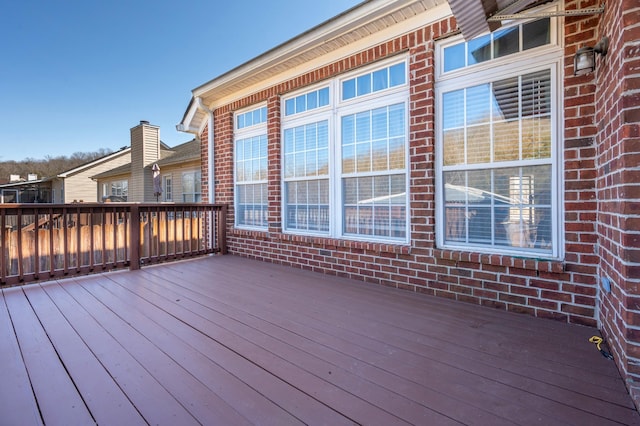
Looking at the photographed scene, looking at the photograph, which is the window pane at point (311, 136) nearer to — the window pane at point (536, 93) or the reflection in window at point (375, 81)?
the reflection in window at point (375, 81)

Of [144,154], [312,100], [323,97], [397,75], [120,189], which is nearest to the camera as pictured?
[397,75]

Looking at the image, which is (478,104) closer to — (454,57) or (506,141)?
(506,141)

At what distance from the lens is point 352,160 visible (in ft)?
12.9

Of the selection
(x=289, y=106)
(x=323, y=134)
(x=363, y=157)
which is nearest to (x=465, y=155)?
(x=363, y=157)

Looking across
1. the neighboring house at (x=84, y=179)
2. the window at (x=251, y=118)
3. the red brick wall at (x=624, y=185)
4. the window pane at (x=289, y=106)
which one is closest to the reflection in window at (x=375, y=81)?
the window pane at (x=289, y=106)

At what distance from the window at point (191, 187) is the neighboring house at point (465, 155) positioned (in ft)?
22.7

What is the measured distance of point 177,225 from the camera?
531 centimetres

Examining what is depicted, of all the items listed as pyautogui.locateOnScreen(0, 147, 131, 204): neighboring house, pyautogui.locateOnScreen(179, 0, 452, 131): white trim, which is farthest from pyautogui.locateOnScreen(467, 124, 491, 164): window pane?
pyautogui.locateOnScreen(0, 147, 131, 204): neighboring house

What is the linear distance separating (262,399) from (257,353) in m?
0.50

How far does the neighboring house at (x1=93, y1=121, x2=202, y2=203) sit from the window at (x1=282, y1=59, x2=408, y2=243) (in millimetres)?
6781

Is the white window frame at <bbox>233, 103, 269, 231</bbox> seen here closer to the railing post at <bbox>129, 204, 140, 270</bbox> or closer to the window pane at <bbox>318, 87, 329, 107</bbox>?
the window pane at <bbox>318, 87, 329, 107</bbox>

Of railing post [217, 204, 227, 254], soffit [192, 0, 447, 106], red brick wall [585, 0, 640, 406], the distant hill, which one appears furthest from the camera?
the distant hill

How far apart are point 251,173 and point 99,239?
7.78 feet

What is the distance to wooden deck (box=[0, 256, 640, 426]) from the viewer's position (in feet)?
4.72
